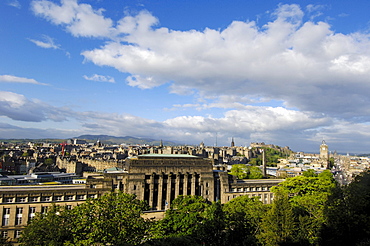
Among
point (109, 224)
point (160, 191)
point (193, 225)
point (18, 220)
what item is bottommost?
point (18, 220)

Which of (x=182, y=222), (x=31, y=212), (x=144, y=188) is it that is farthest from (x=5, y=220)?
(x=182, y=222)

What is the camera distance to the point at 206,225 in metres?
42.8

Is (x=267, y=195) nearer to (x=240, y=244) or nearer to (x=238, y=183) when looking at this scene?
(x=238, y=183)

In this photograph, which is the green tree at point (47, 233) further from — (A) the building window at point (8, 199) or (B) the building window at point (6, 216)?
(A) the building window at point (8, 199)

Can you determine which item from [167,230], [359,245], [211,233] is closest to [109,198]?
[167,230]

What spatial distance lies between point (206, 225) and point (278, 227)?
11.7 metres

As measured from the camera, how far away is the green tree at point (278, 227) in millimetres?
41247

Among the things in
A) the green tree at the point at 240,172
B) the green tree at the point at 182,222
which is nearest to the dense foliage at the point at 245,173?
the green tree at the point at 240,172

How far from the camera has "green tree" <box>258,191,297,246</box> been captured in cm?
4125

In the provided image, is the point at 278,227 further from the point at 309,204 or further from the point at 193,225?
the point at 309,204

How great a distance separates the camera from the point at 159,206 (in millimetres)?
72625

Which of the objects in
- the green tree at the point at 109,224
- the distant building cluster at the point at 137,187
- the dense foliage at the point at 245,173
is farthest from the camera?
the dense foliage at the point at 245,173

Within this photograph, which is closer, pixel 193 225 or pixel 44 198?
pixel 193 225

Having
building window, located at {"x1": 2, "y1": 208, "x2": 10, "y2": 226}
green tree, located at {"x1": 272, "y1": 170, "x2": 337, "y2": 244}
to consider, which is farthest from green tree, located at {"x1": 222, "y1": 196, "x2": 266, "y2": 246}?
building window, located at {"x1": 2, "y1": 208, "x2": 10, "y2": 226}
